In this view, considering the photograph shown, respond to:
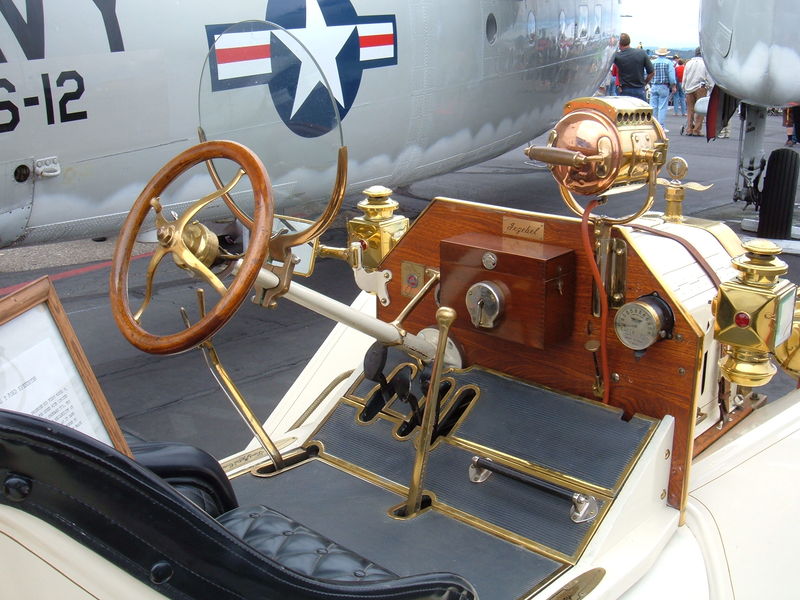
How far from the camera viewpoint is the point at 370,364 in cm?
239

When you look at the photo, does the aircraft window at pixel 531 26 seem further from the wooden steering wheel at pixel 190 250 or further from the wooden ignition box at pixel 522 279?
the wooden steering wheel at pixel 190 250

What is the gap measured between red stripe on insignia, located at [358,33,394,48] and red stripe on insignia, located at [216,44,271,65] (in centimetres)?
278

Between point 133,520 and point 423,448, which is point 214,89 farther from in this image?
point 133,520

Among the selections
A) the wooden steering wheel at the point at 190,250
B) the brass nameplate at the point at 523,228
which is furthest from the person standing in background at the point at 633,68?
the wooden steering wheel at the point at 190,250

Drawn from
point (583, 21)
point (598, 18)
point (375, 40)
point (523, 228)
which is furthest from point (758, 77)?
point (523, 228)

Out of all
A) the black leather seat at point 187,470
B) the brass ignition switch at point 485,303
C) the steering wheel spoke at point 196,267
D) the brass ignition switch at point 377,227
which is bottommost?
the black leather seat at point 187,470

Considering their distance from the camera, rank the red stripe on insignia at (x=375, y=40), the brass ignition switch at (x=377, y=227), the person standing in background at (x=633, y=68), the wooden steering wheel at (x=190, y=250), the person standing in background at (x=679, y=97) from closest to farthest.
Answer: the wooden steering wheel at (x=190, y=250) < the brass ignition switch at (x=377, y=227) < the red stripe on insignia at (x=375, y=40) < the person standing in background at (x=633, y=68) < the person standing in background at (x=679, y=97)

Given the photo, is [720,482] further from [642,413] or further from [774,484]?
[642,413]

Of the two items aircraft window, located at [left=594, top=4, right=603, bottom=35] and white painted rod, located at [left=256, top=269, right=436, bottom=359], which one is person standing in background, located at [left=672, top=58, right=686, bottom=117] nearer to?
aircraft window, located at [left=594, top=4, right=603, bottom=35]

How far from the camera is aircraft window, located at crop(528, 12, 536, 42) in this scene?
6.55 m

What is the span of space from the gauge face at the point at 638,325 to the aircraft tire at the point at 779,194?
16.3ft

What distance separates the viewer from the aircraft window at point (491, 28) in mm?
5898

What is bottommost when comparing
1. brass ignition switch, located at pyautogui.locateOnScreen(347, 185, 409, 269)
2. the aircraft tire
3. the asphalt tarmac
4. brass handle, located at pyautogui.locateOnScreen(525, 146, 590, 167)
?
the asphalt tarmac

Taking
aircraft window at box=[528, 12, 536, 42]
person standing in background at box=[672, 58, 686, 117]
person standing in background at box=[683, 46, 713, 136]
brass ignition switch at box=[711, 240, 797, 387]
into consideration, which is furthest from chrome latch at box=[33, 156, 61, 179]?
person standing in background at box=[672, 58, 686, 117]
